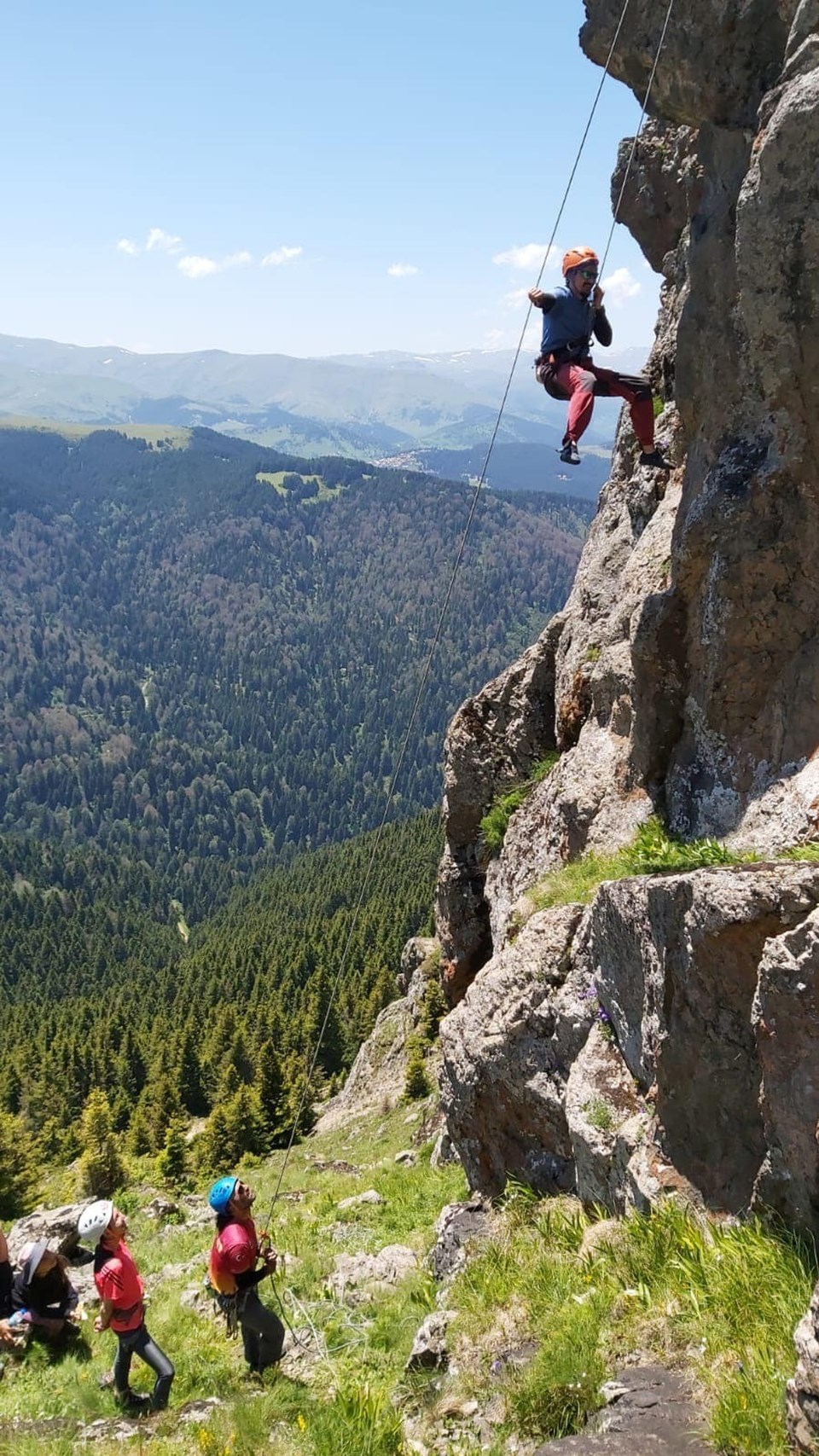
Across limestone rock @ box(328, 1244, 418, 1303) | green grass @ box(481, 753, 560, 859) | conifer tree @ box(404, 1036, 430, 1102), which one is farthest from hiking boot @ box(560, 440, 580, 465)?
conifer tree @ box(404, 1036, 430, 1102)

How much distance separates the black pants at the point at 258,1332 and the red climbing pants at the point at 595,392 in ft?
33.6

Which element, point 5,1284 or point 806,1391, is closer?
point 806,1391

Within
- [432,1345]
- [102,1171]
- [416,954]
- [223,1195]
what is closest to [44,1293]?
[223,1195]

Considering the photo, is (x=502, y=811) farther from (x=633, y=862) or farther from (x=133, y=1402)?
(x=133, y=1402)

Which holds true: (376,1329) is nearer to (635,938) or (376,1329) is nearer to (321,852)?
(635,938)

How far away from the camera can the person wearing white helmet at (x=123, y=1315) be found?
28.6 ft

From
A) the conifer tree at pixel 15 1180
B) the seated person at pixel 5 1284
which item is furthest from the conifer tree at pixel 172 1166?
the seated person at pixel 5 1284

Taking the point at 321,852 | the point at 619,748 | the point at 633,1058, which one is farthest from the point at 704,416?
→ the point at 321,852

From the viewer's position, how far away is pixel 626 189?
16.5 meters

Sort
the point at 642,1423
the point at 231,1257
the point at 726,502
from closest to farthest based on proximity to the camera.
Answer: the point at 642,1423, the point at 231,1257, the point at 726,502

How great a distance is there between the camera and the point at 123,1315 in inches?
345

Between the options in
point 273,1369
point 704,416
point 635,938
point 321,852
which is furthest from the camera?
point 321,852

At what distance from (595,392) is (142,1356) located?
1203 cm

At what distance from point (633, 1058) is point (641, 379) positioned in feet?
30.4
